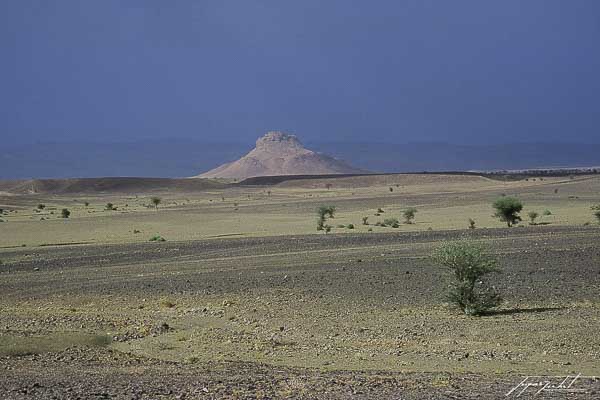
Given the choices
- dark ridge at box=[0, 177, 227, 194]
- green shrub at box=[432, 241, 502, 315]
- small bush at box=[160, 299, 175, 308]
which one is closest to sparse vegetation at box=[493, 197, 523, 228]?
green shrub at box=[432, 241, 502, 315]

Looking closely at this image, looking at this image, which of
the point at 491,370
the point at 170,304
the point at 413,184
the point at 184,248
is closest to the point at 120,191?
the point at 413,184

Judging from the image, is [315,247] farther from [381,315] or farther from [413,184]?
[413,184]

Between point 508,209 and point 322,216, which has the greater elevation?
point 508,209

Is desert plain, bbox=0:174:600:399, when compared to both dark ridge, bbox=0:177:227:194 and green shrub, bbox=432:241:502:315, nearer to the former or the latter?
green shrub, bbox=432:241:502:315

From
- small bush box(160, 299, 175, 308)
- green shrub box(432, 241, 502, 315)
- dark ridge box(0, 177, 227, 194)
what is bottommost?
small bush box(160, 299, 175, 308)

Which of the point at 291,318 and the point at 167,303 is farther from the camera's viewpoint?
the point at 167,303

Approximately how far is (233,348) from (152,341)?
5.83ft

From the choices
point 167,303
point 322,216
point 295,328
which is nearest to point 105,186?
point 322,216

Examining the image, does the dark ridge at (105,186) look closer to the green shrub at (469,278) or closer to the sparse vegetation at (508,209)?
the sparse vegetation at (508,209)

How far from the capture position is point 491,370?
12.3 m

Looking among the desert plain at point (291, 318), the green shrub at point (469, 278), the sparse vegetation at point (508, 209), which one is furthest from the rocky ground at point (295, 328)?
the sparse vegetation at point (508, 209)

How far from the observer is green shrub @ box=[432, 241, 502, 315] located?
18312 mm

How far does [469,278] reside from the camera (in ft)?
62.9

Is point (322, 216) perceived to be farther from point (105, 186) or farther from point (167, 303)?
point (105, 186)
